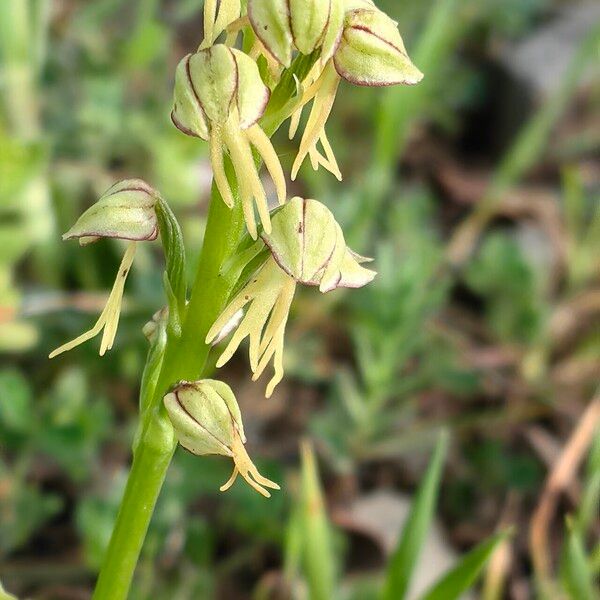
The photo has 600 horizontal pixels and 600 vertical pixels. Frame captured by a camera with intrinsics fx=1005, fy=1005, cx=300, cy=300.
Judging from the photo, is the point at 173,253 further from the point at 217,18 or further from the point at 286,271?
the point at 217,18

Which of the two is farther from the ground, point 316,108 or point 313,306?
point 316,108

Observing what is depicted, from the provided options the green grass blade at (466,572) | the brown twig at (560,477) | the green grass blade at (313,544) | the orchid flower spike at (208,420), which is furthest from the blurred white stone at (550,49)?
the orchid flower spike at (208,420)

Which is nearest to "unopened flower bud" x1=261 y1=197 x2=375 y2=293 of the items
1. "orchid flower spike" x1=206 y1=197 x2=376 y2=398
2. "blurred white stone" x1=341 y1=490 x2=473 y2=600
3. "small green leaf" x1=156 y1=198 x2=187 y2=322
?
"orchid flower spike" x1=206 y1=197 x2=376 y2=398

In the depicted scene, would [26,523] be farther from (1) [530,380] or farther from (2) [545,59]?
(2) [545,59]

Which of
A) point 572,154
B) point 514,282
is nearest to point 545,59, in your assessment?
point 572,154

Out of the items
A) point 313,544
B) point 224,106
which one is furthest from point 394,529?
point 224,106

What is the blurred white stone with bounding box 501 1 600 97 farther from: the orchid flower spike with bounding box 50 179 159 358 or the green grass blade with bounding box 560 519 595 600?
the orchid flower spike with bounding box 50 179 159 358

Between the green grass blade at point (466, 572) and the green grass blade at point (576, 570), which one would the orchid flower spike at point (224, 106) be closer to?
the green grass blade at point (466, 572)
